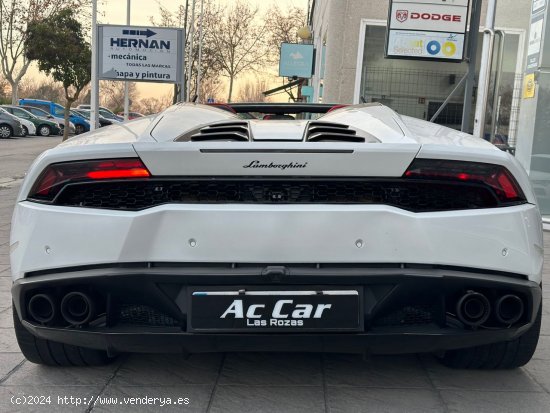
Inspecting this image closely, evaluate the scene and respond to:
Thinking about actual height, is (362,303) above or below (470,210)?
below

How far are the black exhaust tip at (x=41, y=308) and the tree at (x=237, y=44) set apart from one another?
50.0 metres

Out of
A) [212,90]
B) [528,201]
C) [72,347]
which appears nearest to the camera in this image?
[528,201]

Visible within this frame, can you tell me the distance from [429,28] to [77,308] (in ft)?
31.5

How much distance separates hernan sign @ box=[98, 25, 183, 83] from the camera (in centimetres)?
1474

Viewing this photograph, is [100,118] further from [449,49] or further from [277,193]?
[277,193]

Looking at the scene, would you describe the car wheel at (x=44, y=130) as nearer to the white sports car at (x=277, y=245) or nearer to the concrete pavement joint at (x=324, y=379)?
the concrete pavement joint at (x=324, y=379)

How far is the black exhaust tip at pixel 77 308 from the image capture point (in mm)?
2684

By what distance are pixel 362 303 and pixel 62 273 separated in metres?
1.10

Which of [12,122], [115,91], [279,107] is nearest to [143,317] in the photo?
[279,107]

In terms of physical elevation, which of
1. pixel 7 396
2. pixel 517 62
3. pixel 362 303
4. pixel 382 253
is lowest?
pixel 7 396

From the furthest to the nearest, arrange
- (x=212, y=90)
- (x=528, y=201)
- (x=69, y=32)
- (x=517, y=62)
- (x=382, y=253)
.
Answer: (x=212, y=90) < (x=69, y=32) < (x=517, y=62) < (x=528, y=201) < (x=382, y=253)

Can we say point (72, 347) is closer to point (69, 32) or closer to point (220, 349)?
point (220, 349)

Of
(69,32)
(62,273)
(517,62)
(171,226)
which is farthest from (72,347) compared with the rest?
(69,32)

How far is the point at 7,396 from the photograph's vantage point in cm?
A: 294
